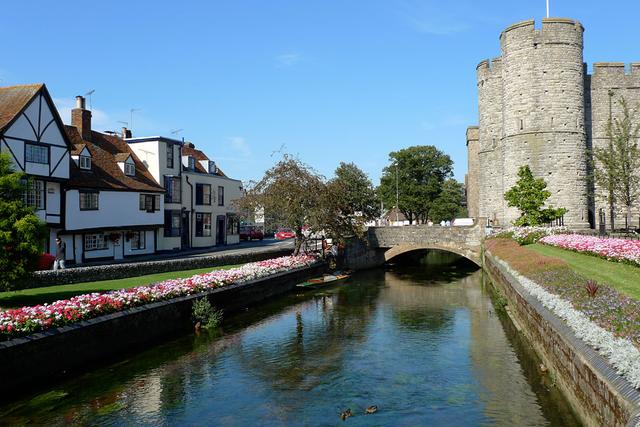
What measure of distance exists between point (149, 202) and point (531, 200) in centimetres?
3164

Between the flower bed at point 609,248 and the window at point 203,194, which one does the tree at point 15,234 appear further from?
the window at point 203,194

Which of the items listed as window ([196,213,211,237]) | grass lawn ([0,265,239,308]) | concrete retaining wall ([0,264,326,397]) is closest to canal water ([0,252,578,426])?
concrete retaining wall ([0,264,326,397])

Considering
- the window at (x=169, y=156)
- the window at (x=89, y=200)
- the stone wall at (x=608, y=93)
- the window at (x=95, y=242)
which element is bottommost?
the window at (x=95, y=242)

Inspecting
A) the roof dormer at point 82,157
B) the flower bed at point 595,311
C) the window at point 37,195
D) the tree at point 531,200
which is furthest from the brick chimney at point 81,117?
the tree at point 531,200

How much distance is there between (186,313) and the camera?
2152cm

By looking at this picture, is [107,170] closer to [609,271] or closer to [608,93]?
[609,271]

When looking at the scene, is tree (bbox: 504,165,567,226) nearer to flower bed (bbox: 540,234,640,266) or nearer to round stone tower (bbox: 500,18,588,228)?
round stone tower (bbox: 500,18,588,228)

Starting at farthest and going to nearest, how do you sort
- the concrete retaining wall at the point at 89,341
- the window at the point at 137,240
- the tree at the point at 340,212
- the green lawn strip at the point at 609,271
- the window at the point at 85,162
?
1. the window at the point at 137,240
2. the tree at the point at 340,212
3. the window at the point at 85,162
4. the green lawn strip at the point at 609,271
5. the concrete retaining wall at the point at 89,341

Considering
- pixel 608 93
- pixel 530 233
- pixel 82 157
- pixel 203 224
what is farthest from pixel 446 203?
pixel 82 157

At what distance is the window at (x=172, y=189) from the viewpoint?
4590cm

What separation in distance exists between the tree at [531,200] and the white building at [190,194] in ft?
79.5

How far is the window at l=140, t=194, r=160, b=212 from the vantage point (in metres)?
41.3

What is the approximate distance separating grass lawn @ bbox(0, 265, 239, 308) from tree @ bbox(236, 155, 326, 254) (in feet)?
37.9

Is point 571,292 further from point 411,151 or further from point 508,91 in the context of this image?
point 411,151
